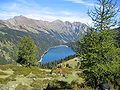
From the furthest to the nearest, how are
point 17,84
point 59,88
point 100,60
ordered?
1. point 17,84
2. point 59,88
3. point 100,60

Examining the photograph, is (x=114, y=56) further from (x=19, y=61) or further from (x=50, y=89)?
(x=19, y=61)

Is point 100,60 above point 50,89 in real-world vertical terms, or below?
above

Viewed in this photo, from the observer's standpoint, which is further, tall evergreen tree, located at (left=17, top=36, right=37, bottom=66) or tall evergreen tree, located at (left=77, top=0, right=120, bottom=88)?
tall evergreen tree, located at (left=17, top=36, right=37, bottom=66)

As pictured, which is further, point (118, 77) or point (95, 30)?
point (118, 77)

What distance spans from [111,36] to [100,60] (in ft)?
8.96

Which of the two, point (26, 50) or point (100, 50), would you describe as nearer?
point (100, 50)

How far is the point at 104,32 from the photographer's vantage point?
26500 mm

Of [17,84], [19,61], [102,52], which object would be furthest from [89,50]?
[19,61]

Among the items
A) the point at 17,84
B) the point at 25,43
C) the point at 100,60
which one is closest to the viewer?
the point at 100,60

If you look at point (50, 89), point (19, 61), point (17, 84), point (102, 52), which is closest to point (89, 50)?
point (102, 52)

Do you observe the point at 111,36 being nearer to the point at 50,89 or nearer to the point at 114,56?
the point at 114,56

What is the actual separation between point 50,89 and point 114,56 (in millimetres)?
8578

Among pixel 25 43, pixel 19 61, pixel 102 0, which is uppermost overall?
pixel 102 0

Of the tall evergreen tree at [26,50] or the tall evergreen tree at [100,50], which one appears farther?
the tall evergreen tree at [26,50]
